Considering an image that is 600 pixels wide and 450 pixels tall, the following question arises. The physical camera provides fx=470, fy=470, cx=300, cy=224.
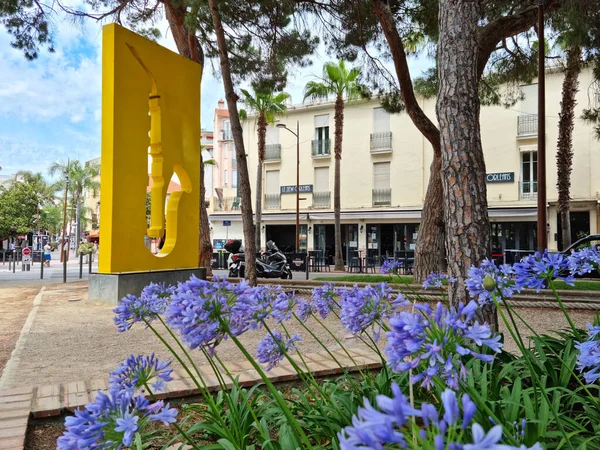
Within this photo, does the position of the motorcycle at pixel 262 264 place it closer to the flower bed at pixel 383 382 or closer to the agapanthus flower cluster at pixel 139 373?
the flower bed at pixel 383 382

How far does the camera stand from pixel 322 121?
1088 inches

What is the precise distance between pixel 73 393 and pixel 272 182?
26.9 metres

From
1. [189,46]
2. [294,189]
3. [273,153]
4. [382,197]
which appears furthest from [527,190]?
[189,46]

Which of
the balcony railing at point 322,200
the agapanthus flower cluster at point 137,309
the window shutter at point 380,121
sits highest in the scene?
the window shutter at point 380,121

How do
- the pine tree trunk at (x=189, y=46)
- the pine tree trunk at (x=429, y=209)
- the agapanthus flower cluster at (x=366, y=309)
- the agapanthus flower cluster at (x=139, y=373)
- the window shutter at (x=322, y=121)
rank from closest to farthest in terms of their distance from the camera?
1. the agapanthus flower cluster at (x=139, y=373)
2. the agapanthus flower cluster at (x=366, y=309)
3. the pine tree trunk at (x=429, y=209)
4. the pine tree trunk at (x=189, y=46)
5. the window shutter at (x=322, y=121)

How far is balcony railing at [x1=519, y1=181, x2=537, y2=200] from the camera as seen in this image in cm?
2152

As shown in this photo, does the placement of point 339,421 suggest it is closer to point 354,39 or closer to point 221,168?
point 354,39

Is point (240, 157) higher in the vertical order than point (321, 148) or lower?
lower

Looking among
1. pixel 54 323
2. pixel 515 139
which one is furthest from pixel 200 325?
pixel 515 139

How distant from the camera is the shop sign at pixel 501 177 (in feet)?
72.2

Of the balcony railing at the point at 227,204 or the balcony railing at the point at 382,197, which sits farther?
the balcony railing at the point at 227,204

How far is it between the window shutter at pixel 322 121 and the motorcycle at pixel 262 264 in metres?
14.7

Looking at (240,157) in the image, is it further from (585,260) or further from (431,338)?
(431,338)

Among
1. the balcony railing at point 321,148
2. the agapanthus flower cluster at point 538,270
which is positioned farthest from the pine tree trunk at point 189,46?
the balcony railing at point 321,148
